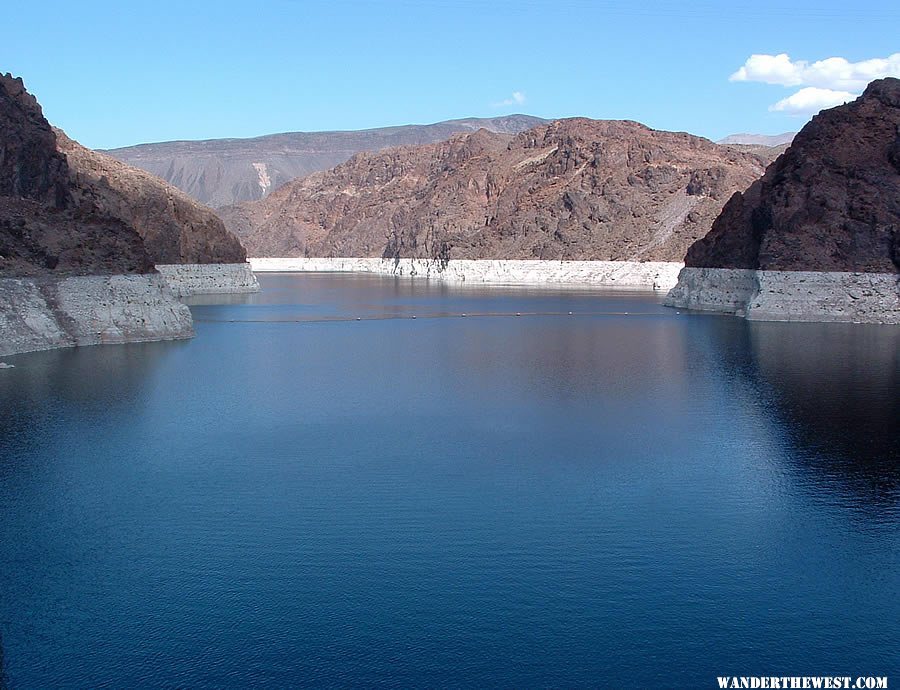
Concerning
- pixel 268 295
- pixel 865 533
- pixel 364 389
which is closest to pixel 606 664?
pixel 865 533

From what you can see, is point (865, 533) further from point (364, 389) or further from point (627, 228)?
point (627, 228)

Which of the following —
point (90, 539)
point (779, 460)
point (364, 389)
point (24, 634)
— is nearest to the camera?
point (24, 634)

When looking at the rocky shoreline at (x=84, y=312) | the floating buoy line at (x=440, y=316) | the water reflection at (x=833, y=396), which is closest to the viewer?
the water reflection at (x=833, y=396)

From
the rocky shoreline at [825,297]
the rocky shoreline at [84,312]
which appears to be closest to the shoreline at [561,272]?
the rocky shoreline at [825,297]

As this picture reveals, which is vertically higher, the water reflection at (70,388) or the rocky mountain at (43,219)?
the rocky mountain at (43,219)

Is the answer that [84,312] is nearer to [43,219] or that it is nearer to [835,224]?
[43,219]

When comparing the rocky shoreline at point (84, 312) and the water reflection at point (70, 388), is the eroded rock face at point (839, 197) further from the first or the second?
the water reflection at point (70, 388)

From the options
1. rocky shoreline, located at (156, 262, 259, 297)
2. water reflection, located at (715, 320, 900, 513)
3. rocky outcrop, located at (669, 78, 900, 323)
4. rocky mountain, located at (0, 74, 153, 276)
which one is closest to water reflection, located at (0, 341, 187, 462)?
rocky mountain, located at (0, 74, 153, 276)
